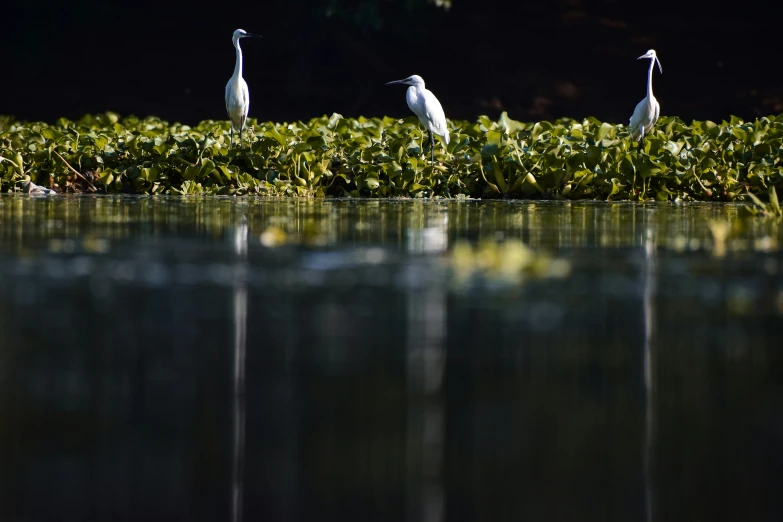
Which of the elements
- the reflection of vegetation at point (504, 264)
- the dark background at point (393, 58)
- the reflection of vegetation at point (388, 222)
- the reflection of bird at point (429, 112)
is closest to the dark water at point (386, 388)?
the reflection of vegetation at point (504, 264)

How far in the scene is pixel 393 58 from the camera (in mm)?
21484

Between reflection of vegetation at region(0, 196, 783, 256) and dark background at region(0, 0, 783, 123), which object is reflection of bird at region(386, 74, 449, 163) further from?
dark background at region(0, 0, 783, 123)

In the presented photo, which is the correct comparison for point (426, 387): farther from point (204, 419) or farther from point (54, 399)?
point (54, 399)

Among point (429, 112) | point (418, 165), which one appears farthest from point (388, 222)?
point (429, 112)

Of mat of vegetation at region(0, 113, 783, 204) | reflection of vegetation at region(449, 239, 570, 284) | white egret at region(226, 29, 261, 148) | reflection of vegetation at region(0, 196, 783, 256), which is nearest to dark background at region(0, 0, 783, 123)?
white egret at region(226, 29, 261, 148)

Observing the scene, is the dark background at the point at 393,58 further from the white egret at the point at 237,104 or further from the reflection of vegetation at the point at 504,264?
the reflection of vegetation at the point at 504,264

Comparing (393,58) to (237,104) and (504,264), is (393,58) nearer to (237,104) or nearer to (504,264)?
(237,104)

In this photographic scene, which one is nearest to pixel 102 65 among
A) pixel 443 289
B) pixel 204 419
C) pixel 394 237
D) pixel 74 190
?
pixel 74 190

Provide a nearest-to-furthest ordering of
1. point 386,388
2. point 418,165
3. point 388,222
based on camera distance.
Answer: point 386,388
point 388,222
point 418,165

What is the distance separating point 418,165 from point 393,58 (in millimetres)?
12209

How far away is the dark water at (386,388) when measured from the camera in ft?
5.80

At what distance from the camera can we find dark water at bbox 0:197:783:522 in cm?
177

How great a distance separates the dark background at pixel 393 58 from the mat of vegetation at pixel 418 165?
8871mm

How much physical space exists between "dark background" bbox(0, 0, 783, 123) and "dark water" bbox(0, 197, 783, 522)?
1532 centimetres
